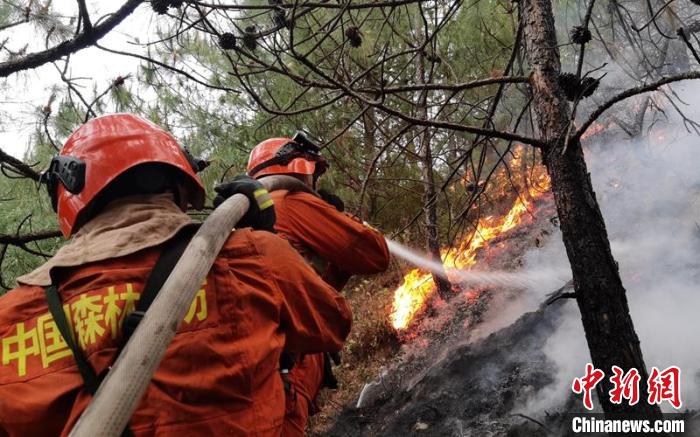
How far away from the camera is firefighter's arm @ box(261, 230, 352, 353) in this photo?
162cm

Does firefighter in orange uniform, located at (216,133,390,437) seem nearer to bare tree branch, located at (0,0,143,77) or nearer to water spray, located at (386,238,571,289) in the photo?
bare tree branch, located at (0,0,143,77)

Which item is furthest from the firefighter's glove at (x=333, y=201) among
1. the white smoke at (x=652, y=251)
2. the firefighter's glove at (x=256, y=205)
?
the white smoke at (x=652, y=251)

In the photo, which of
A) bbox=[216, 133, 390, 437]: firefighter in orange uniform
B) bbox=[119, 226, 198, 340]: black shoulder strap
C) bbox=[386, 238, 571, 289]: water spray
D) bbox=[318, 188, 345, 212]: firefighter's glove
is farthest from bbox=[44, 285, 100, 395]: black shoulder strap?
bbox=[386, 238, 571, 289]: water spray

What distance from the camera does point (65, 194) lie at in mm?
→ 1821

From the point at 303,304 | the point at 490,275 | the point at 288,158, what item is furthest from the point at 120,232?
the point at 490,275

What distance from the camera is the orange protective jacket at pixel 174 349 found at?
4.36ft

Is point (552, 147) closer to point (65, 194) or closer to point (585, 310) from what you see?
point (585, 310)

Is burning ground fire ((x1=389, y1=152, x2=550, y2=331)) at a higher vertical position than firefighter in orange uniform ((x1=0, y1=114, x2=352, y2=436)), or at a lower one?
higher

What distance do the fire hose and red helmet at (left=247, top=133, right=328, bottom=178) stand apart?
1.83 meters

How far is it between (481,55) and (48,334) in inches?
299

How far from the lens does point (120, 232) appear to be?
1.51 metres

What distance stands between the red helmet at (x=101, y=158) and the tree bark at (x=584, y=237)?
177 centimetres

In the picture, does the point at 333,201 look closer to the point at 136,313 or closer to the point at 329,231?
the point at 329,231

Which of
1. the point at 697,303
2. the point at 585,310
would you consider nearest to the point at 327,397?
the point at 697,303
